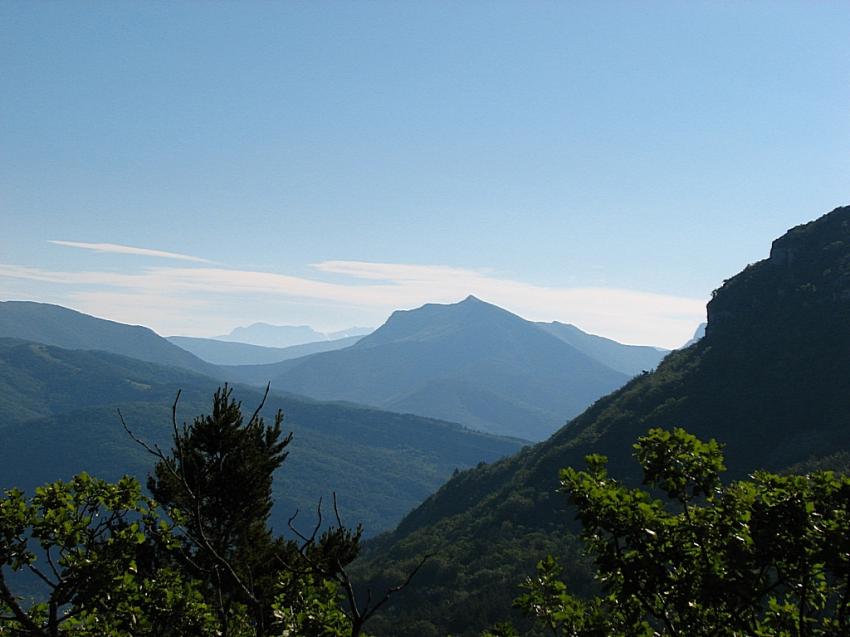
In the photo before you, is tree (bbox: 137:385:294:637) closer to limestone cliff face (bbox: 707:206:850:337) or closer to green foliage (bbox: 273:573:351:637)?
green foliage (bbox: 273:573:351:637)

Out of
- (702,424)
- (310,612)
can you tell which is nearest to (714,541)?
(310,612)

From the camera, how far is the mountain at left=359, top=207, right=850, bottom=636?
8944 cm

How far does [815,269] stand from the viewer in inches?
4719

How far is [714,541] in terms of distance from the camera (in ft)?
26.2

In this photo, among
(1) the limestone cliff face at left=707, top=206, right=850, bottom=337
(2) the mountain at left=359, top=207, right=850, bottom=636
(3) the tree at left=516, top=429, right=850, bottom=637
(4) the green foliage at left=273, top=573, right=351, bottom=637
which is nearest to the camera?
(3) the tree at left=516, top=429, right=850, bottom=637

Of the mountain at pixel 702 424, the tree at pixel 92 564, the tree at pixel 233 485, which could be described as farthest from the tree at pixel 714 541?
the mountain at pixel 702 424

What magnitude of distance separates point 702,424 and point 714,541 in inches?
4423

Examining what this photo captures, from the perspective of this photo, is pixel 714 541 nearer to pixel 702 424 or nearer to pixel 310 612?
pixel 310 612

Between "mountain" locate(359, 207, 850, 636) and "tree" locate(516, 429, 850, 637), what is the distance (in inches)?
2954

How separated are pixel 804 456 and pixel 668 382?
4294cm

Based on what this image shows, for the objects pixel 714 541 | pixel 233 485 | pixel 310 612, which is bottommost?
pixel 233 485

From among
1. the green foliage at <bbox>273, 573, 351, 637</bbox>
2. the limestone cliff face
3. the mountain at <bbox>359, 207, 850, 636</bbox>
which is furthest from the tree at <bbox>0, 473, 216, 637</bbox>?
the limestone cliff face

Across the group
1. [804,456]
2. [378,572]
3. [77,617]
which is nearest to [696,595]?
[77,617]

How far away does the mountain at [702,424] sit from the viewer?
89438mm
